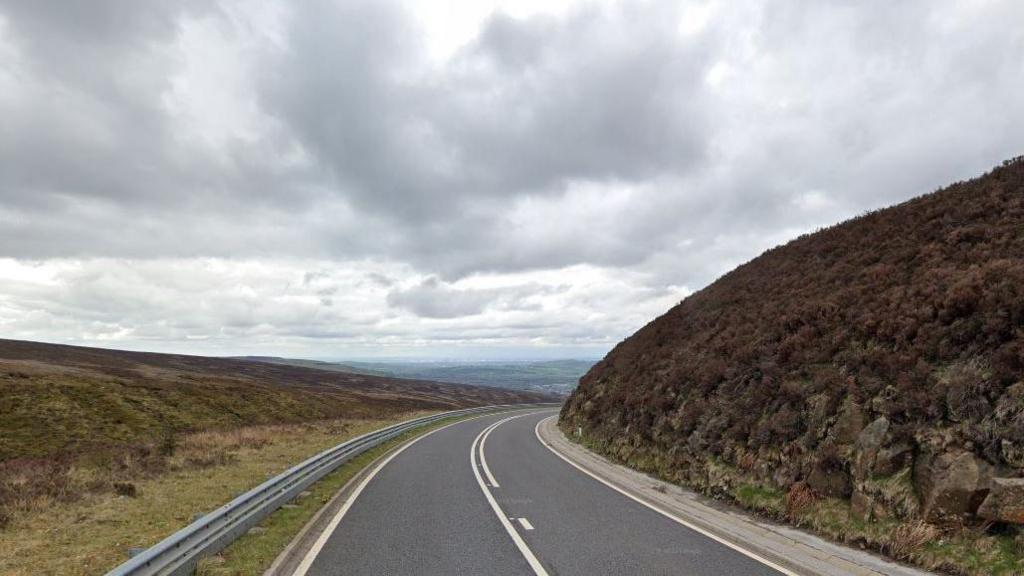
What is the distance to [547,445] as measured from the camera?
24.7 meters

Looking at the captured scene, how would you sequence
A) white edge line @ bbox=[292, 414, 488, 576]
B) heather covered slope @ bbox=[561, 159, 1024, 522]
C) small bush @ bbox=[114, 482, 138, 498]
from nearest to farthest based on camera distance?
white edge line @ bbox=[292, 414, 488, 576] → heather covered slope @ bbox=[561, 159, 1024, 522] → small bush @ bbox=[114, 482, 138, 498]

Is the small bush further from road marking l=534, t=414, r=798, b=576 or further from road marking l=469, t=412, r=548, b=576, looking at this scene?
road marking l=534, t=414, r=798, b=576

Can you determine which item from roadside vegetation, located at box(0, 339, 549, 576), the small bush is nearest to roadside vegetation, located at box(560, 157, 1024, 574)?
roadside vegetation, located at box(0, 339, 549, 576)

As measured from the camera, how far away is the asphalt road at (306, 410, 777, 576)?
24.5 feet

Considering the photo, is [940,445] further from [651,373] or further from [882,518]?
[651,373]

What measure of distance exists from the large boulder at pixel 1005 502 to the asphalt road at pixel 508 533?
3.13 metres

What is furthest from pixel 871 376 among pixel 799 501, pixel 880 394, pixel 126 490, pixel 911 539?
pixel 126 490

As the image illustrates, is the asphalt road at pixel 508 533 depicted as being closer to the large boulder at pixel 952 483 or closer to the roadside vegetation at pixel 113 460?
the large boulder at pixel 952 483

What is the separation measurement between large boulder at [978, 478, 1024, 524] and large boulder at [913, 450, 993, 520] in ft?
0.61

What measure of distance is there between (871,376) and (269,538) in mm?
12065

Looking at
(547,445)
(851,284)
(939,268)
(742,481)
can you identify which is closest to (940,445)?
(742,481)

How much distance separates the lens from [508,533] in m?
9.20

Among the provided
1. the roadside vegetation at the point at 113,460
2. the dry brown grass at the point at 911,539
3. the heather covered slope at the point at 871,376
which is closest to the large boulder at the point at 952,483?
the heather covered slope at the point at 871,376

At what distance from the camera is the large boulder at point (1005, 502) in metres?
7.07
